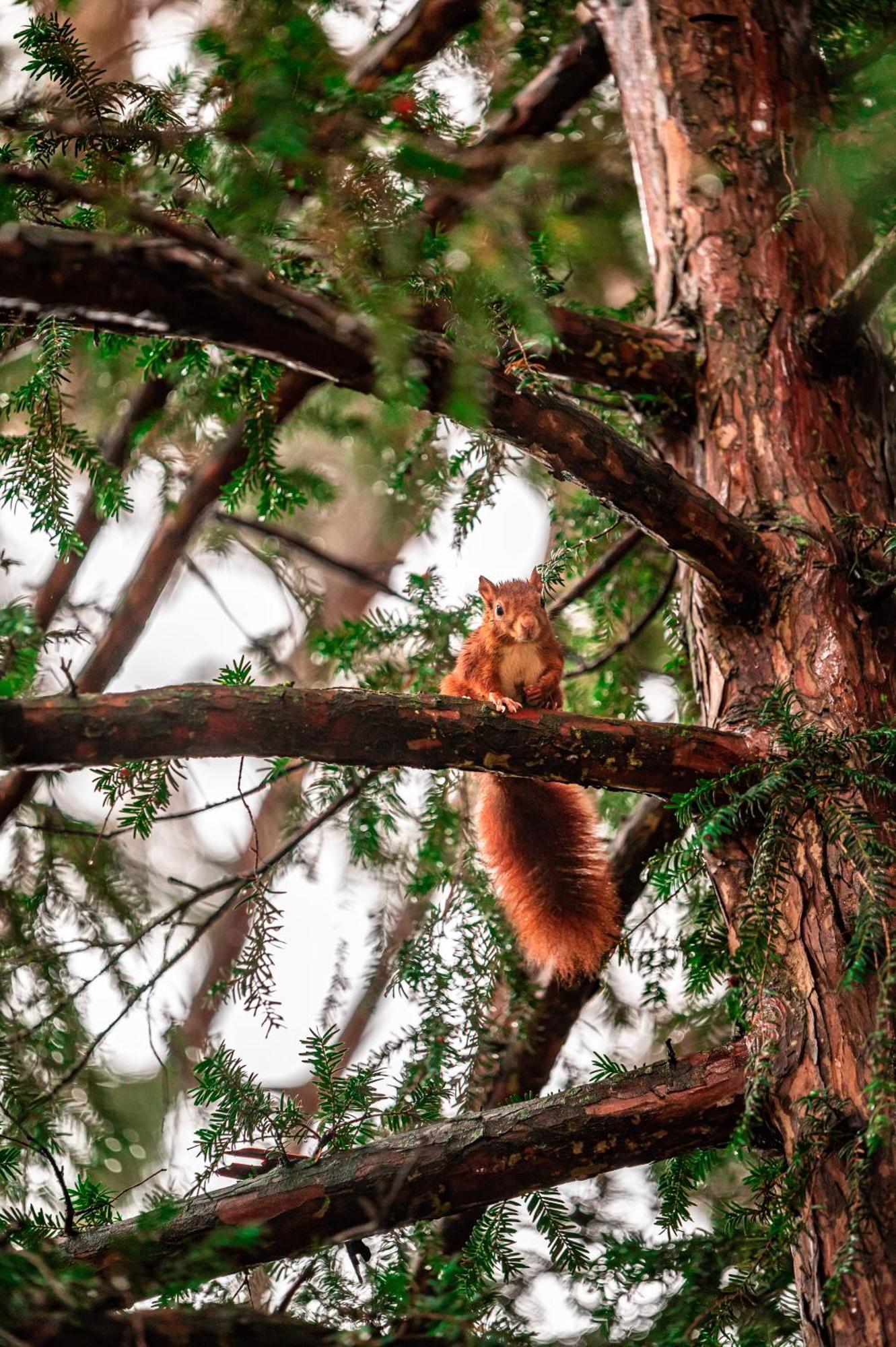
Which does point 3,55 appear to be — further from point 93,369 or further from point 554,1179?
point 554,1179

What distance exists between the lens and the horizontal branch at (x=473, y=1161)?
1612mm

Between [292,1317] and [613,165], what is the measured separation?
301 cm

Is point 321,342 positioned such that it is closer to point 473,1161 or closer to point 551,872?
Result: point 551,872

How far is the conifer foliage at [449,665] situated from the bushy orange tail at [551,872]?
13 cm

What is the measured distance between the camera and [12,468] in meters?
2.07

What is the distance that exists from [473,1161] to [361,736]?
60 centimetres

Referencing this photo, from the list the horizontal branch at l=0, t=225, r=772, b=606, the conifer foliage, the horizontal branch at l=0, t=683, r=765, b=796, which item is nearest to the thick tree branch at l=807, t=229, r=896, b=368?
the conifer foliage

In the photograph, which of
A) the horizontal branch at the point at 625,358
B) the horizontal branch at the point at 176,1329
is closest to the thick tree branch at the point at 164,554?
the horizontal branch at the point at 625,358

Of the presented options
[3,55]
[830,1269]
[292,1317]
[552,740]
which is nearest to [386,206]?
[552,740]

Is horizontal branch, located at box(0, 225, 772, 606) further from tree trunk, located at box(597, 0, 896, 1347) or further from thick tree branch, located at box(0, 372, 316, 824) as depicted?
thick tree branch, located at box(0, 372, 316, 824)

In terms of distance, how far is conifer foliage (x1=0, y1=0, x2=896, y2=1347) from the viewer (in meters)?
1.40

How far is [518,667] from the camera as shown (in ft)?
8.63

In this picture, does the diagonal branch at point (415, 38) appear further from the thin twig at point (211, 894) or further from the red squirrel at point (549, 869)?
the thin twig at point (211, 894)

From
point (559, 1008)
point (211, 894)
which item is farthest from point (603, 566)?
point (211, 894)
